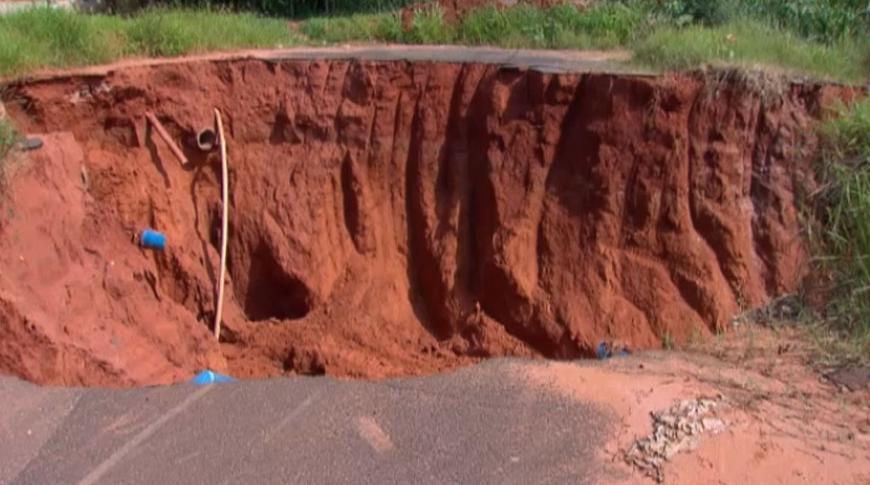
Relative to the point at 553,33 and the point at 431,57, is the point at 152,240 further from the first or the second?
the point at 553,33

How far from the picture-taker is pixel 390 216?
9766mm

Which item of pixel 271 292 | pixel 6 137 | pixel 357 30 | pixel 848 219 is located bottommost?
pixel 271 292

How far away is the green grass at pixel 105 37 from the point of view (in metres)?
9.62

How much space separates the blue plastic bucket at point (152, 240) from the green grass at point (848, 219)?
496 cm

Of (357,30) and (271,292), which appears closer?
(271,292)

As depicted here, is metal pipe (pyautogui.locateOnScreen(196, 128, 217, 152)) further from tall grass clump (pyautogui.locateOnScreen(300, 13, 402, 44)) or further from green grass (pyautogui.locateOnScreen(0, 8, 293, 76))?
tall grass clump (pyautogui.locateOnScreen(300, 13, 402, 44))

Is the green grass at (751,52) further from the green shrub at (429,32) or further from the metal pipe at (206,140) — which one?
the metal pipe at (206,140)

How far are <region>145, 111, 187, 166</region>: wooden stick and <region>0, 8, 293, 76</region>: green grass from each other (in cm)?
76

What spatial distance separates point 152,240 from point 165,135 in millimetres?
991

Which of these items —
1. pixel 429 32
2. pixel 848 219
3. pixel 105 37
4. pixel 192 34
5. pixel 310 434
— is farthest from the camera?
pixel 429 32

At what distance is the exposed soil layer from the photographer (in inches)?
311

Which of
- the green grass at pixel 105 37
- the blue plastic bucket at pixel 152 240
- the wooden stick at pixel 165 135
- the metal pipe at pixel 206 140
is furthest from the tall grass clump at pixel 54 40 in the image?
the blue plastic bucket at pixel 152 240

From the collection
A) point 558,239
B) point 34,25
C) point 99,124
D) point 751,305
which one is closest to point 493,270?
point 558,239

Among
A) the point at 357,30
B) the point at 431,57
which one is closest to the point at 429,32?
the point at 357,30
